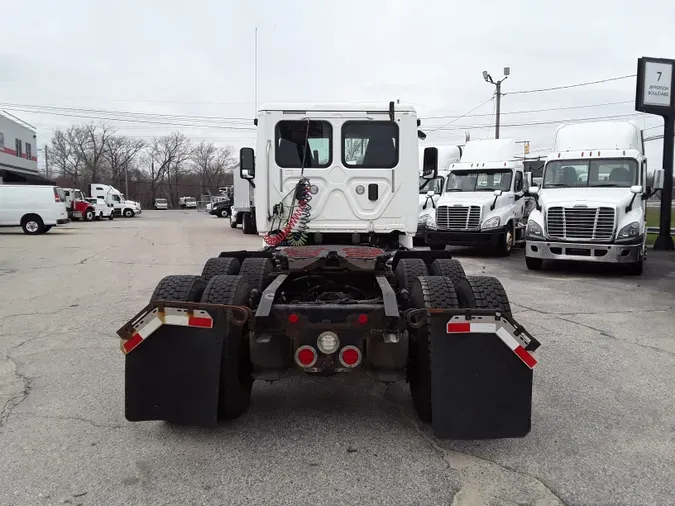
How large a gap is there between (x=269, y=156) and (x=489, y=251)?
40.2 ft

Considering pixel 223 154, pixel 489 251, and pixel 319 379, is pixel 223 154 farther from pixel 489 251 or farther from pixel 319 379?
pixel 319 379

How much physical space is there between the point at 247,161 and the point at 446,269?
8.89 ft

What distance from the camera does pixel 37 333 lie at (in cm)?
693

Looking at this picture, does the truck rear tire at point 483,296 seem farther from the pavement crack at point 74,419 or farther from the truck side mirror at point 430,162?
the truck side mirror at point 430,162

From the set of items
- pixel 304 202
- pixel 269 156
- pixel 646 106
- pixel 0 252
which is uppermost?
pixel 646 106

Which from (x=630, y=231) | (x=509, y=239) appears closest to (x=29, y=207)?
(x=509, y=239)

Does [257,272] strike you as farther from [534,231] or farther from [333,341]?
[534,231]

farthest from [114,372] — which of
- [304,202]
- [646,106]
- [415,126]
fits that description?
Result: [646,106]

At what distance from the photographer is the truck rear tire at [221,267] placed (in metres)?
5.10

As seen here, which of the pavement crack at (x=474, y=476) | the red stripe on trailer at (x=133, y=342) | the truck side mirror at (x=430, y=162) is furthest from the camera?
the truck side mirror at (x=430, y=162)

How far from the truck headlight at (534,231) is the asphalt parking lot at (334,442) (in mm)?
5731

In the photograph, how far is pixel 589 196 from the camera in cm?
1223


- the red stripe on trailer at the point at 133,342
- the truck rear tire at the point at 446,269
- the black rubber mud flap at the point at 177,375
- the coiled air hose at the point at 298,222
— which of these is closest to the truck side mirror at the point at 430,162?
the coiled air hose at the point at 298,222

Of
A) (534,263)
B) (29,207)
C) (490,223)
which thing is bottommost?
(534,263)
